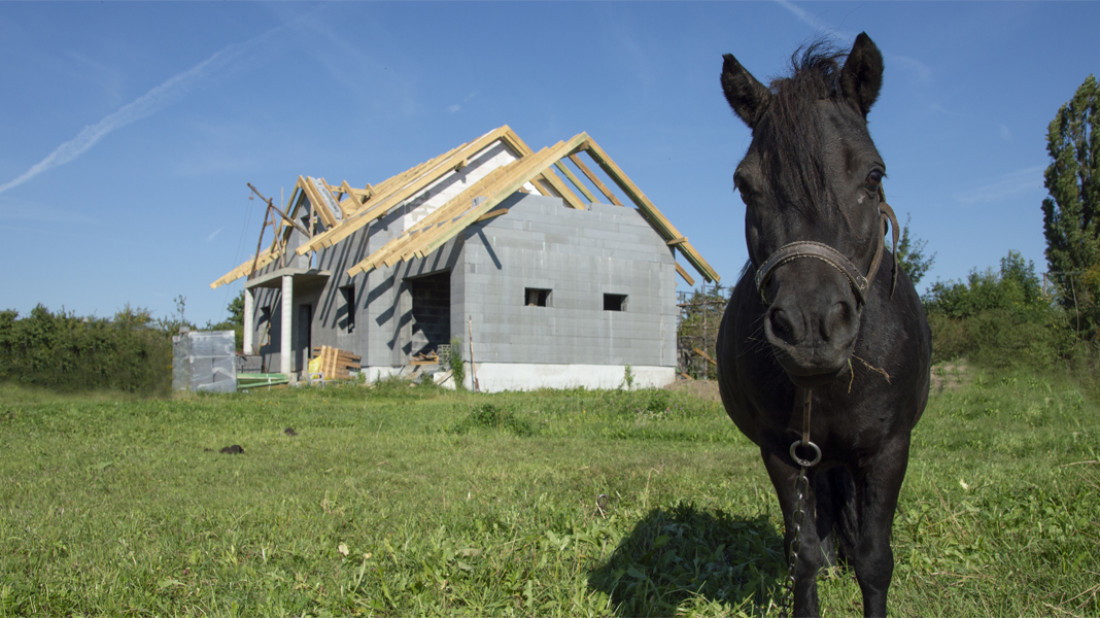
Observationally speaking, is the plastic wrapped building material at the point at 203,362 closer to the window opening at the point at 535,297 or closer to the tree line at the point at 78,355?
the tree line at the point at 78,355

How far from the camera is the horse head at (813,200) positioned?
75.9 inches

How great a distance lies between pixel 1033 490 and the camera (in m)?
4.58

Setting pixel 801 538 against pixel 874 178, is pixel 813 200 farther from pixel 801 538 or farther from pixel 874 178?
pixel 801 538

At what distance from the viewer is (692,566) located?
3.64 metres

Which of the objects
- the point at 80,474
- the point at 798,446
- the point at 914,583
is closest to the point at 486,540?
the point at 798,446

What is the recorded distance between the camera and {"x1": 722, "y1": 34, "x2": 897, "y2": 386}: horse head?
1.93 metres

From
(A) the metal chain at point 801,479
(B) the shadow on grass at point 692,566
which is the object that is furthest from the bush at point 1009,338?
(A) the metal chain at point 801,479

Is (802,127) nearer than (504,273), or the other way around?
(802,127)

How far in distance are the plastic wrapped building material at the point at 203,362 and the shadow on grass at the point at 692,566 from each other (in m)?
15.0

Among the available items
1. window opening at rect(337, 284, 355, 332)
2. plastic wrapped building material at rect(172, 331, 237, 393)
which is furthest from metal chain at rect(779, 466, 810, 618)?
window opening at rect(337, 284, 355, 332)

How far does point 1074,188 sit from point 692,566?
3455 cm

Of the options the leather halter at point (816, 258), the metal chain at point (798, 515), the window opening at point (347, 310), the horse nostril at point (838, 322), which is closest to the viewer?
the horse nostril at point (838, 322)

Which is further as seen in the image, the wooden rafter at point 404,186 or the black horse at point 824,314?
the wooden rafter at point 404,186

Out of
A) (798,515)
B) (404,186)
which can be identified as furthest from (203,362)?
(798,515)
